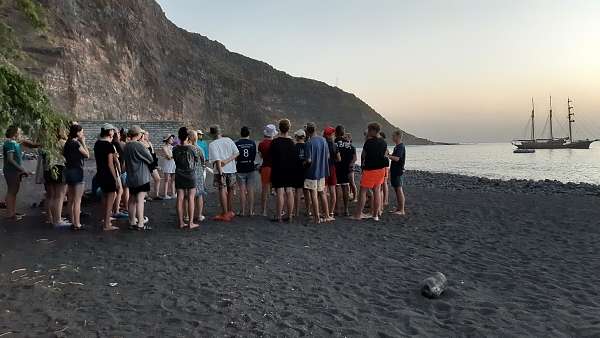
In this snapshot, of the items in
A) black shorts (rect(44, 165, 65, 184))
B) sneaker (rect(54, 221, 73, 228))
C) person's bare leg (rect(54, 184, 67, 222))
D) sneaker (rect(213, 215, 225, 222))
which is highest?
black shorts (rect(44, 165, 65, 184))

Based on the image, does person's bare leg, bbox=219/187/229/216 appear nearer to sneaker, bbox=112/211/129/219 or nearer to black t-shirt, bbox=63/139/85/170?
sneaker, bbox=112/211/129/219

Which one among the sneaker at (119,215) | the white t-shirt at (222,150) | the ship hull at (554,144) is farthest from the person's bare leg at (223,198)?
the ship hull at (554,144)

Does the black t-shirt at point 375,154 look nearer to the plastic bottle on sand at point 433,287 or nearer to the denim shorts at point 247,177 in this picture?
the denim shorts at point 247,177

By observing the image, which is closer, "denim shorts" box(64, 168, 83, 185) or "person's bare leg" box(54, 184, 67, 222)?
"denim shorts" box(64, 168, 83, 185)

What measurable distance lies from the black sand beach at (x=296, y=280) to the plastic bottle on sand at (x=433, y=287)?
133 millimetres

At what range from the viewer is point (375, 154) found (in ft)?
32.1

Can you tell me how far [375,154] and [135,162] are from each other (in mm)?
5174

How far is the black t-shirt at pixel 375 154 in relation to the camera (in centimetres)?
973

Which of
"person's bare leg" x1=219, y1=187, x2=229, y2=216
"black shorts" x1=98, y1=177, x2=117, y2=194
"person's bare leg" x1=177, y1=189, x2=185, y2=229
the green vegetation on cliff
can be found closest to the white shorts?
"person's bare leg" x1=219, y1=187, x2=229, y2=216

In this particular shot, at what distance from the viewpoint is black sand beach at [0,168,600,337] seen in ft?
15.0

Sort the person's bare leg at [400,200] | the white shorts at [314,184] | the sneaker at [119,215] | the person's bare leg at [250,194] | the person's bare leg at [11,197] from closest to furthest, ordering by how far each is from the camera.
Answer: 1. the person's bare leg at [11,197]
2. the white shorts at [314,184]
3. the sneaker at [119,215]
4. the person's bare leg at [250,194]
5. the person's bare leg at [400,200]

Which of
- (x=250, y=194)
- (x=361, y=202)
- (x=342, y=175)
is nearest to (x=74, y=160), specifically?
(x=250, y=194)

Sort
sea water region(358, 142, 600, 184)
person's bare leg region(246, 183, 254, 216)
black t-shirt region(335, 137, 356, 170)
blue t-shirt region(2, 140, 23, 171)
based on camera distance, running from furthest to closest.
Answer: sea water region(358, 142, 600, 184), black t-shirt region(335, 137, 356, 170), person's bare leg region(246, 183, 254, 216), blue t-shirt region(2, 140, 23, 171)

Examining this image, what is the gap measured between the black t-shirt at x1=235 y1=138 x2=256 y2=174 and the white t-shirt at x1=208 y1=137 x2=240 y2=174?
191mm
